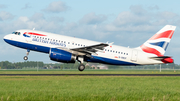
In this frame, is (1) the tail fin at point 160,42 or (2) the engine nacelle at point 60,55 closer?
(2) the engine nacelle at point 60,55

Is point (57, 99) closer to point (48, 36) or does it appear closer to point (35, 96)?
point (35, 96)

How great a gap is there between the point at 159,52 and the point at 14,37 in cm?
2462

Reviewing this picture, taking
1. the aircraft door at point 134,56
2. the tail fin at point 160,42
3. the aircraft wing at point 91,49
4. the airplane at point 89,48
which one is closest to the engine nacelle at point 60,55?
the airplane at point 89,48

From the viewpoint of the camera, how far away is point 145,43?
43719 mm

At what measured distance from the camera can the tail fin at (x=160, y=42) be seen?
4278 centimetres

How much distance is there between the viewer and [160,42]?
43.0 meters

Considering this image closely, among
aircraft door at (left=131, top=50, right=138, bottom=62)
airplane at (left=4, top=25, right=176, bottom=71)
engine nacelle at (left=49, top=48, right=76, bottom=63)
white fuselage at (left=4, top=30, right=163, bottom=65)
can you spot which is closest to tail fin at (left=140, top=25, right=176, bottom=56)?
airplane at (left=4, top=25, right=176, bottom=71)

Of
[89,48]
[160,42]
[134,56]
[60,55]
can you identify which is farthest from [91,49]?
[160,42]

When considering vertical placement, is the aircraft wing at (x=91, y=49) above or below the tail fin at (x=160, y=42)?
below

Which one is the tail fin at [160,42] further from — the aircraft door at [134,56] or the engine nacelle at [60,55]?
the engine nacelle at [60,55]

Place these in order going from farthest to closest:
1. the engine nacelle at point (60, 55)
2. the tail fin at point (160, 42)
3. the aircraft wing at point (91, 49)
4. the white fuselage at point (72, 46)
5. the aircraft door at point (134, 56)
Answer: the tail fin at point (160, 42)
the aircraft door at point (134, 56)
the white fuselage at point (72, 46)
the aircraft wing at point (91, 49)
the engine nacelle at point (60, 55)

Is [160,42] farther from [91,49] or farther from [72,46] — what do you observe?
[72,46]

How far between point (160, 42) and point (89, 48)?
13402 mm

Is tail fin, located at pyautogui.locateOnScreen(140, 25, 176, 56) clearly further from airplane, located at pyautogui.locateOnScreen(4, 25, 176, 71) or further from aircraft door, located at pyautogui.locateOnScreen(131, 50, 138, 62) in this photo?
aircraft door, located at pyautogui.locateOnScreen(131, 50, 138, 62)
